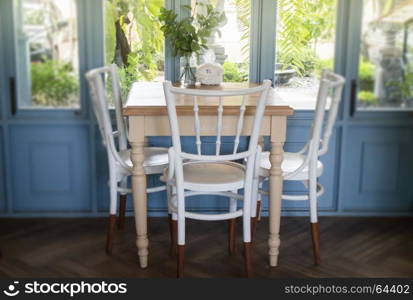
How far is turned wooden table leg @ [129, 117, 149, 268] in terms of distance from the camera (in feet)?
9.12

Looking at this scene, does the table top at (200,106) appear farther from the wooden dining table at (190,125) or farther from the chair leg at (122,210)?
the chair leg at (122,210)

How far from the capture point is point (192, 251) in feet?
10.6

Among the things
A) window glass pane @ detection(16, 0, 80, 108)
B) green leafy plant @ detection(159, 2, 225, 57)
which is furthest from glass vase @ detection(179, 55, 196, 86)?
window glass pane @ detection(16, 0, 80, 108)

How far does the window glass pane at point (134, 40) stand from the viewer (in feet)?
11.5

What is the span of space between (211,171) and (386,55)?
147cm

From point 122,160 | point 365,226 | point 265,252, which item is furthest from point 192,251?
point 365,226

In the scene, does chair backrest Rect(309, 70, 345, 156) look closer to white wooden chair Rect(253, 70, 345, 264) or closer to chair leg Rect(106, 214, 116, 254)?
white wooden chair Rect(253, 70, 345, 264)

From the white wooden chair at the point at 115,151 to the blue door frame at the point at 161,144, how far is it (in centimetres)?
30

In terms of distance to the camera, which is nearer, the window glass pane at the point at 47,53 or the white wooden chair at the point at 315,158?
the white wooden chair at the point at 315,158

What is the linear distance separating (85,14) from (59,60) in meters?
0.31

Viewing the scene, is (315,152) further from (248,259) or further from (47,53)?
(47,53)

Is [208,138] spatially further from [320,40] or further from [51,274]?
[51,274]

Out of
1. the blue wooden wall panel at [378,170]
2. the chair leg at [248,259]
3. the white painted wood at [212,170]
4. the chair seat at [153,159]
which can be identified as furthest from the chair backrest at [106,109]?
the blue wooden wall panel at [378,170]

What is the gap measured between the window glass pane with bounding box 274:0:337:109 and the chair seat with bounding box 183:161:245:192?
86cm
